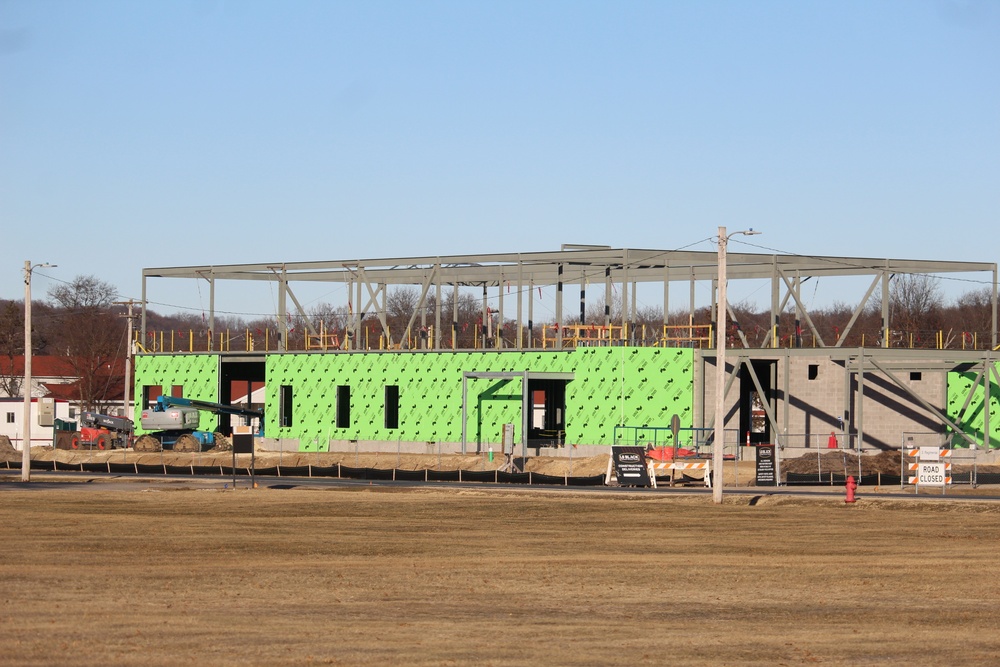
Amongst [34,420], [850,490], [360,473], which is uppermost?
[34,420]

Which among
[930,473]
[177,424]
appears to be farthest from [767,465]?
[177,424]

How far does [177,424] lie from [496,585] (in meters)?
56.7

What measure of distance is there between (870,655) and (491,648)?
4.24 meters

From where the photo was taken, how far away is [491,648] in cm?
1631

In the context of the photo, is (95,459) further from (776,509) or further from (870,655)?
(870,655)

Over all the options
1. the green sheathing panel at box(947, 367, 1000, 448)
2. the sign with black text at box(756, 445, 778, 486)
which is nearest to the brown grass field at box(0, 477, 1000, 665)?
the sign with black text at box(756, 445, 778, 486)

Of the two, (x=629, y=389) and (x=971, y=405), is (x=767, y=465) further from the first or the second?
(x=971, y=405)

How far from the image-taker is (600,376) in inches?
2606

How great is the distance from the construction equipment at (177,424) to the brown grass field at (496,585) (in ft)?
121

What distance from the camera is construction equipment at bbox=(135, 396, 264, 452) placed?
76.2m

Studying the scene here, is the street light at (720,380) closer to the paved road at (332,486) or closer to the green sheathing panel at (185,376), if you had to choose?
the paved road at (332,486)

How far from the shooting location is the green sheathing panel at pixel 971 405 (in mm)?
63312

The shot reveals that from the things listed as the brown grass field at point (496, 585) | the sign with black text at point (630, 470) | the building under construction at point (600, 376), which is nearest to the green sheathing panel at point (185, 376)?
the building under construction at point (600, 376)

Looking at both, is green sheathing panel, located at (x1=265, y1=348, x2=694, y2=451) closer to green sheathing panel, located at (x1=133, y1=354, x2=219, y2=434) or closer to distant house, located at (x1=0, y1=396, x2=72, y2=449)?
green sheathing panel, located at (x1=133, y1=354, x2=219, y2=434)
